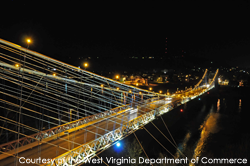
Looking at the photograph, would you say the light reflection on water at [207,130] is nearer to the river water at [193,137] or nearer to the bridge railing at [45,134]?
the river water at [193,137]

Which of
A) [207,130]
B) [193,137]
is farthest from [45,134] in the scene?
[207,130]

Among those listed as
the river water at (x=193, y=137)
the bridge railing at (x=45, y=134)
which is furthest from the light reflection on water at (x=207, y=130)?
the bridge railing at (x=45, y=134)

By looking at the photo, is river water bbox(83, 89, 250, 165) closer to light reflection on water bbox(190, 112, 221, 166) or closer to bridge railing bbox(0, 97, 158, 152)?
light reflection on water bbox(190, 112, 221, 166)

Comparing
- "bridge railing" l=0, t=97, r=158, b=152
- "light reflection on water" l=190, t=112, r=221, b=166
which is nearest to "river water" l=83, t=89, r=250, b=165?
"light reflection on water" l=190, t=112, r=221, b=166

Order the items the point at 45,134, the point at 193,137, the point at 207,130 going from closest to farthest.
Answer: the point at 45,134
the point at 193,137
the point at 207,130

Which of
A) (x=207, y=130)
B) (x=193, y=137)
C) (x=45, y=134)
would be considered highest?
(x=45, y=134)

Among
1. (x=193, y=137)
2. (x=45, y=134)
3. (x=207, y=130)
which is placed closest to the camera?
(x=45, y=134)

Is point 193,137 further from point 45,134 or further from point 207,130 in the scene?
point 45,134

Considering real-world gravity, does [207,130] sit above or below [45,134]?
below

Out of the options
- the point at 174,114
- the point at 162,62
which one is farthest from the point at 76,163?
the point at 162,62

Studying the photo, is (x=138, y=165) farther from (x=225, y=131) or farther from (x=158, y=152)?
(x=225, y=131)
